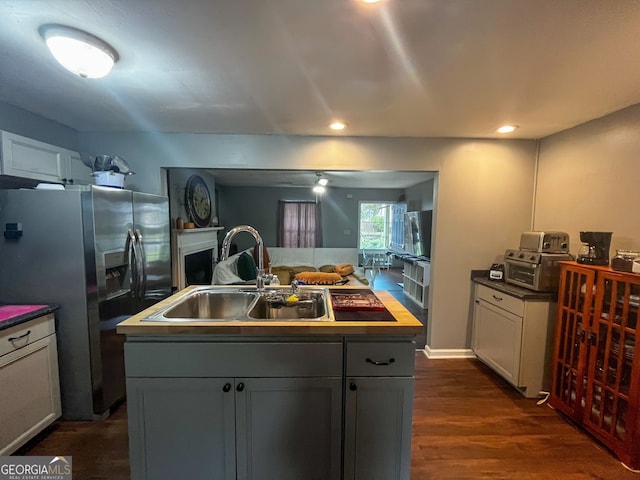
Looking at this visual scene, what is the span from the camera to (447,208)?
2.94m

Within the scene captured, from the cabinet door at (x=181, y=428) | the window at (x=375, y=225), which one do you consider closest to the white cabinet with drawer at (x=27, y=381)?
the cabinet door at (x=181, y=428)

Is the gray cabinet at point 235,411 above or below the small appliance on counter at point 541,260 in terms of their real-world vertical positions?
below

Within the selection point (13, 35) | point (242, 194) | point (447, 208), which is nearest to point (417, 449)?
point (447, 208)

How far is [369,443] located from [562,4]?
198 centimetres

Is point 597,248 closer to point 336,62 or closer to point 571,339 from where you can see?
point 571,339

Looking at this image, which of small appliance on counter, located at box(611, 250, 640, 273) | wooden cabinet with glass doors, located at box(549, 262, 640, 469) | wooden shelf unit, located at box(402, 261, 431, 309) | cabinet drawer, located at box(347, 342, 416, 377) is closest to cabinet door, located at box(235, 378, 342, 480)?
cabinet drawer, located at box(347, 342, 416, 377)

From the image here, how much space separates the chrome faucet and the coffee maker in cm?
225

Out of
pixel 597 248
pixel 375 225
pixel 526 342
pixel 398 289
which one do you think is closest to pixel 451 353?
pixel 526 342

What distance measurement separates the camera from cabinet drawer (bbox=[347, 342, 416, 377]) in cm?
135

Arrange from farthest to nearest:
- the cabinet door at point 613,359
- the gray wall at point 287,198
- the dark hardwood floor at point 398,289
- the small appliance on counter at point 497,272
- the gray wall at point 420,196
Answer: the gray wall at point 287,198
the gray wall at point 420,196
the dark hardwood floor at point 398,289
the small appliance on counter at point 497,272
the cabinet door at point 613,359

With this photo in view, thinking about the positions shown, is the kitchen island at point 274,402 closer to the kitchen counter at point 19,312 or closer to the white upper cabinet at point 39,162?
the kitchen counter at point 19,312

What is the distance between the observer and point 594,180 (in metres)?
2.29

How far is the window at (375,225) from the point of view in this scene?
812cm

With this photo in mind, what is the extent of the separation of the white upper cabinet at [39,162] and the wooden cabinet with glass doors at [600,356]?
3.93 metres
